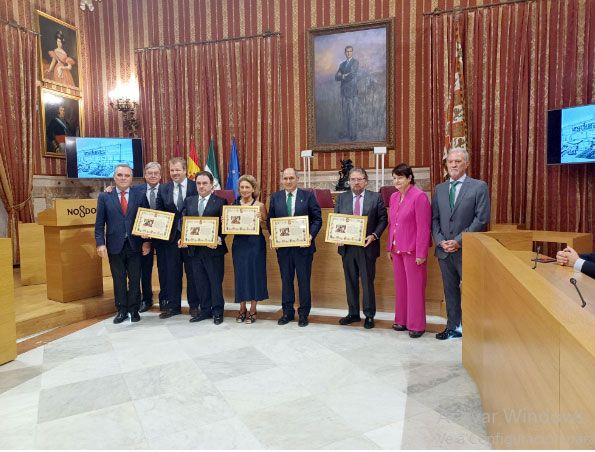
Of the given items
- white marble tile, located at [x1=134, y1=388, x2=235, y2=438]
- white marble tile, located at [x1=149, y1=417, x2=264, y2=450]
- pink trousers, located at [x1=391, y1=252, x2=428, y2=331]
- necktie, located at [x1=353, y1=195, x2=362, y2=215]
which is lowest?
white marble tile, located at [x1=134, y1=388, x2=235, y2=438]

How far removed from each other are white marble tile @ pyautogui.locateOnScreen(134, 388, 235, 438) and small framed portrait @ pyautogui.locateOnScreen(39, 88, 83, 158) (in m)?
5.98

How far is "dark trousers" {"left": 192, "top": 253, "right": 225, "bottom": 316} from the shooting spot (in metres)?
4.46

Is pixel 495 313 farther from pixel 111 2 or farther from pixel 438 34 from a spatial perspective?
pixel 111 2

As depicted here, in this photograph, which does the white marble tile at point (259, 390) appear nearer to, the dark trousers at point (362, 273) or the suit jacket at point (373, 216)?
the dark trousers at point (362, 273)

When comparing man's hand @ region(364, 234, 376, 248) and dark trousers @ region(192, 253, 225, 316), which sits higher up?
man's hand @ region(364, 234, 376, 248)

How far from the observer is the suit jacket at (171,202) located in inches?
182

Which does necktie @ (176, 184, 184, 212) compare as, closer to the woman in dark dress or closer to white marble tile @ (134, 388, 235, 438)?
the woman in dark dress

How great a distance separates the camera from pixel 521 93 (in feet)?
20.1

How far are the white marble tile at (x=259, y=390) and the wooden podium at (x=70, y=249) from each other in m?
2.64

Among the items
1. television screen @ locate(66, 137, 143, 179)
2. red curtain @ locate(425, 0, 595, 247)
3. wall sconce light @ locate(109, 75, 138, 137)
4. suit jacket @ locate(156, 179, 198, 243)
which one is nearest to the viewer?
suit jacket @ locate(156, 179, 198, 243)

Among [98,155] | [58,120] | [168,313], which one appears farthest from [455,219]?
[58,120]

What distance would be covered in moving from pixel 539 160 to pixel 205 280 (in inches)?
181

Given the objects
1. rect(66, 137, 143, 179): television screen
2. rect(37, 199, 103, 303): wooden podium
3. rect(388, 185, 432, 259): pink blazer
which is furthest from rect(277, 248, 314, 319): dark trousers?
rect(66, 137, 143, 179): television screen

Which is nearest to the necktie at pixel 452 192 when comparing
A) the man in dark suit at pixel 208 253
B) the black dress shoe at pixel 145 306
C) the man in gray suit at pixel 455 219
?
the man in gray suit at pixel 455 219
